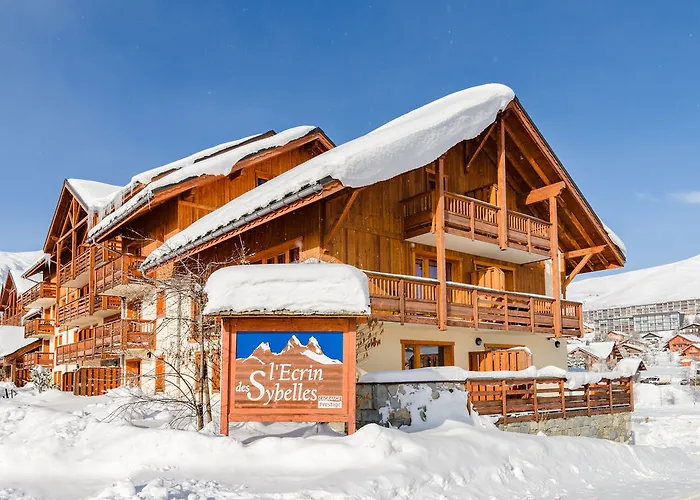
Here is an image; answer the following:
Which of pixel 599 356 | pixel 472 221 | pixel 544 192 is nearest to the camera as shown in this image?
pixel 472 221

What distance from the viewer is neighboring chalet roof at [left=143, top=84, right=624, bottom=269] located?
44.3 ft

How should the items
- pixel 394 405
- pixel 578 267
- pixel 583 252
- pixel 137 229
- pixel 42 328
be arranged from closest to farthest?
pixel 394 405 → pixel 583 252 → pixel 578 267 → pixel 137 229 → pixel 42 328

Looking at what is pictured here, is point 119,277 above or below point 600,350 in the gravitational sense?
above

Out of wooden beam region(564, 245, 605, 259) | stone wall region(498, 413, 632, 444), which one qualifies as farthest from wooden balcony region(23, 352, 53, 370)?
stone wall region(498, 413, 632, 444)

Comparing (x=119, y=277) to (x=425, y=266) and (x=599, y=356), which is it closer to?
(x=425, y=266)

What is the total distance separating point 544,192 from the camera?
20297 millimetres

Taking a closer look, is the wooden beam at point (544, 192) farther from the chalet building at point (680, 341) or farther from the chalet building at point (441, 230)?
the chalet building at point (680, 341)

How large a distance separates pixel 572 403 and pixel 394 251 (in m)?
5.82

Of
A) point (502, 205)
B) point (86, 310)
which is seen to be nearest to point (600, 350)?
point (86, 310)

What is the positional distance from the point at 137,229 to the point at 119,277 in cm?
207

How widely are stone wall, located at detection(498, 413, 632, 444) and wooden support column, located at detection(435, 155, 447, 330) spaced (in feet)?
9.81

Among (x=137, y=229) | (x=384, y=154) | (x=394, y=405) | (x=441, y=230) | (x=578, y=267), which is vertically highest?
(x=384, y=154)

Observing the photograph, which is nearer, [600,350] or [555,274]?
[555,274]

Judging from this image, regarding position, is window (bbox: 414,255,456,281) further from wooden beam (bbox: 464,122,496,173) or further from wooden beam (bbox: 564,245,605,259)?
wooden beam (bbox: 564,245,605,259)
